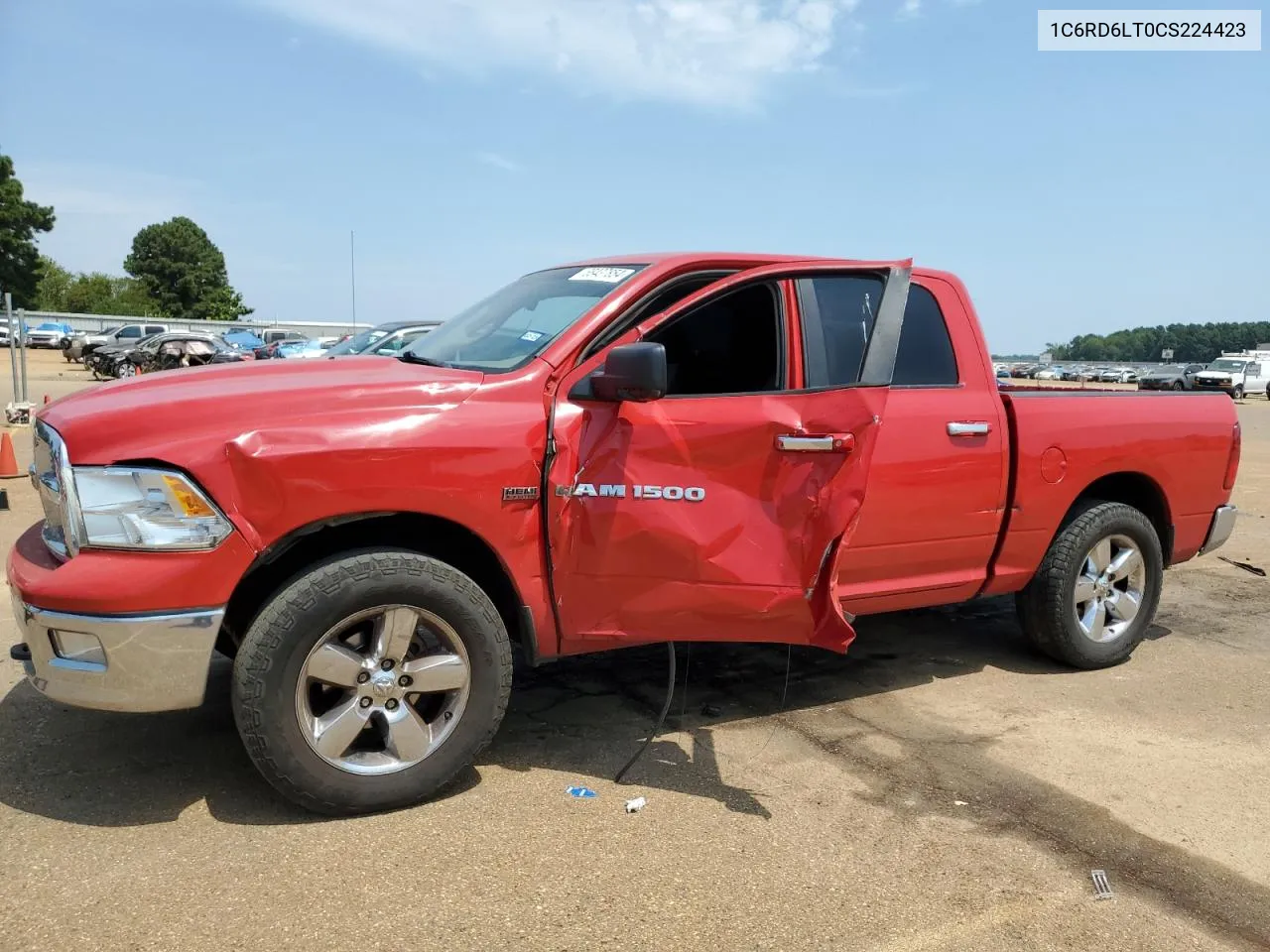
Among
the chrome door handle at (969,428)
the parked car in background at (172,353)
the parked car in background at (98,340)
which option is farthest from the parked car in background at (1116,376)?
the chrome door handle at (969,428)

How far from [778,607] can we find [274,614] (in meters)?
1.74

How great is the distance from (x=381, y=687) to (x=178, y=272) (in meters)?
85.1

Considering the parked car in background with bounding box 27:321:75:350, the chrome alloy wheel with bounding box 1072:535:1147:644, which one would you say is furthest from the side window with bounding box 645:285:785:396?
the parked car in background with bounding box 27:321:75:350

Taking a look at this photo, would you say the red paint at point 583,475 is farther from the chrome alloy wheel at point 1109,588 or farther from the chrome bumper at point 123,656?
the chrome alloy wheel at point 1109,588

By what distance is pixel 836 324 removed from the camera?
13.2 feet

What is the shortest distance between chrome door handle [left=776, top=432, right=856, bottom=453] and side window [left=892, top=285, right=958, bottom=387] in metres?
1.09

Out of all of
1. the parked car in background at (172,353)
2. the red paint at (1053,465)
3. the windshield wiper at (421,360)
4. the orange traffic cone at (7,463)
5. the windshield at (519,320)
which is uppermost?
the parked car in background at (172,353)

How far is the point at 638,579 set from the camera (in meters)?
3.52

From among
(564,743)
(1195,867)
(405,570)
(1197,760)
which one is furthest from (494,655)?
(1197,760)

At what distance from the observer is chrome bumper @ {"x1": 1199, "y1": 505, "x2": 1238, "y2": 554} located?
18.3 feet

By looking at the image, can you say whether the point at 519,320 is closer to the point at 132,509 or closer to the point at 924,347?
the point at 132,509

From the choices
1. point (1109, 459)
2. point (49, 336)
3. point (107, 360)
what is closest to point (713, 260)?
point (1109, 459)

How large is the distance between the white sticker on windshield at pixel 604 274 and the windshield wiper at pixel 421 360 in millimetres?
726

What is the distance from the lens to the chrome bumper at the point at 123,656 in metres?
2.91
